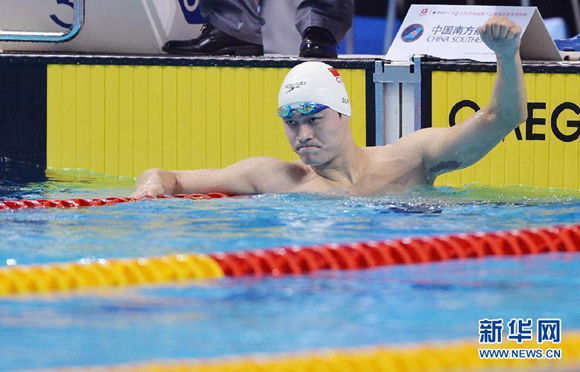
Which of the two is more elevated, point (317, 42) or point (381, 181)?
point (317, 42)

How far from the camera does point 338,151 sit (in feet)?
16.0

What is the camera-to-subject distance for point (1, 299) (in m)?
3.23

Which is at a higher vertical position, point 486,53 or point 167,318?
point 486,53

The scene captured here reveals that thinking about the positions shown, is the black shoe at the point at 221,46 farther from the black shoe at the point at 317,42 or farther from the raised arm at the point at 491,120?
the raised arm at the point at 491,120

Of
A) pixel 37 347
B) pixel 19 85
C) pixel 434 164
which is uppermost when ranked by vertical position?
pixel 19 85

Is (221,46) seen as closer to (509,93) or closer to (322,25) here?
(322,25)

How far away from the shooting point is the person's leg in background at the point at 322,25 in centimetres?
624

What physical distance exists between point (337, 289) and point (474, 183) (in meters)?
2.75

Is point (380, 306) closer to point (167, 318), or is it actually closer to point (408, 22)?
point (167, 318)

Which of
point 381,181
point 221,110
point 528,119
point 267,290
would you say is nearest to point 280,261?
point 267,290

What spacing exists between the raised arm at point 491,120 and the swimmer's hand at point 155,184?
3.29 ft

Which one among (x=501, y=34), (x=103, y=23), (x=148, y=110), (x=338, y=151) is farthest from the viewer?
(x=103, y=23)

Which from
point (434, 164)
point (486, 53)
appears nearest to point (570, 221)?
point (434, 164)

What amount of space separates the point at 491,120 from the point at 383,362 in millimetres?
2255
